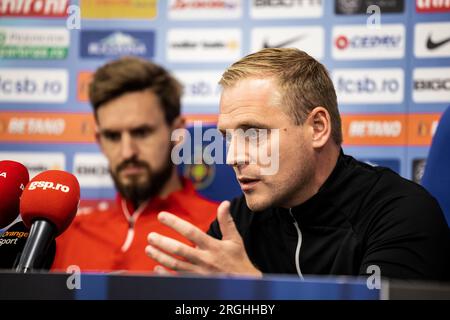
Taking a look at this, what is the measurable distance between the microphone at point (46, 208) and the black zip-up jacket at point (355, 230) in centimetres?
48

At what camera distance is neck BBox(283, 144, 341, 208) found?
124cm

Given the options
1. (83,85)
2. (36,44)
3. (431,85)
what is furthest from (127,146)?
(431,85)

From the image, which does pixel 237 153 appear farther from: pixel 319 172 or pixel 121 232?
pixel 121 232

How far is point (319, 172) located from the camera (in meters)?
1.26

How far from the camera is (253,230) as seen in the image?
50.0 inches

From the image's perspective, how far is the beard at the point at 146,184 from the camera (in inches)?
85.4

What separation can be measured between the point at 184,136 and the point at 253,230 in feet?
2.94

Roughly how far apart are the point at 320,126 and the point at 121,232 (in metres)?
1.02

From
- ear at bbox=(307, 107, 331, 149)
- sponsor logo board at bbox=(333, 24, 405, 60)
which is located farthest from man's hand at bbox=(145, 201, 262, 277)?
sponsor logo board at bbox=(333, 24, 405, 60)

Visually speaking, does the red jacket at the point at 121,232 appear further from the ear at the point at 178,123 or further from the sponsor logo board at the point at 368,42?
the sponsor logo board at the point at 368,42

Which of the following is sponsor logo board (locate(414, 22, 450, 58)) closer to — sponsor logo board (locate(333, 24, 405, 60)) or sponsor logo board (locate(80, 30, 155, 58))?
sponsor logo board (locate(333, 24, 405, 60))

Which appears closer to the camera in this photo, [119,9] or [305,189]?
[305,189]

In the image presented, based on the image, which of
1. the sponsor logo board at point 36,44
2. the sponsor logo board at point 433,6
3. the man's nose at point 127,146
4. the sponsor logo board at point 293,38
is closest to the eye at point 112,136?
the man's nose at point 127,146

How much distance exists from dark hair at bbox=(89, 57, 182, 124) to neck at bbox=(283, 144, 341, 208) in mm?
1035
